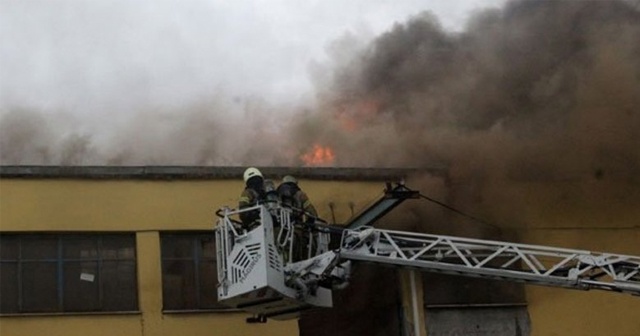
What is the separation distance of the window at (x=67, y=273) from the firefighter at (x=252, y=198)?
3443 mm

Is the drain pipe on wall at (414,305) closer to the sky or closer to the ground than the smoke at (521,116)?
closer to the ground

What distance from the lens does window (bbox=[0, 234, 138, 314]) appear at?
17641 millimetres

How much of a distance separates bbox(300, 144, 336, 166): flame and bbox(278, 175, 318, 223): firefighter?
543 centimetres

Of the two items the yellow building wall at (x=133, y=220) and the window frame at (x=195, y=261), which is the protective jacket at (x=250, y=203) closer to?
the window frame at (x=195, y=261)

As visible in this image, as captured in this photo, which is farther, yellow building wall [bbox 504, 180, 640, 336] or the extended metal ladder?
yellow building wall [bbox 504, 180, 640, 336]

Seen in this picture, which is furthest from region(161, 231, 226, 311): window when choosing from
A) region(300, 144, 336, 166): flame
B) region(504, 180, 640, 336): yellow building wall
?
region(504, 180, 640, 336): yellow building wall

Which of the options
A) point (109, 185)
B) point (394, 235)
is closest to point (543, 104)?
point (394, 235)

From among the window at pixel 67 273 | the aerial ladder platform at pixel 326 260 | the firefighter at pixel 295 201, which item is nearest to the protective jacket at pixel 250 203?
the aerial ladder platform at pixel 326 260

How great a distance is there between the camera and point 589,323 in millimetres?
19312

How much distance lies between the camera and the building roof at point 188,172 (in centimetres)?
1820

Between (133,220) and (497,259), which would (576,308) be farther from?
(133,220)

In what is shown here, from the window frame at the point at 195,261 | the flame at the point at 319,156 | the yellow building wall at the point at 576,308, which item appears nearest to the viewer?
the window frame at the point at 195,261

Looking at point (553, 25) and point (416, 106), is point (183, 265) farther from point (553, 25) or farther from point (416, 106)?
point (553, 25)

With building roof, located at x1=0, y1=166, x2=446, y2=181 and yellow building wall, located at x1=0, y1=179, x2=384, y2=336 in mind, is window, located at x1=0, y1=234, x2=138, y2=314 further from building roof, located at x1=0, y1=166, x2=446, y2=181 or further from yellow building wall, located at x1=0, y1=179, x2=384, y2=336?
building roof, located at x1=0, y1=166, x2=446, y2=181
